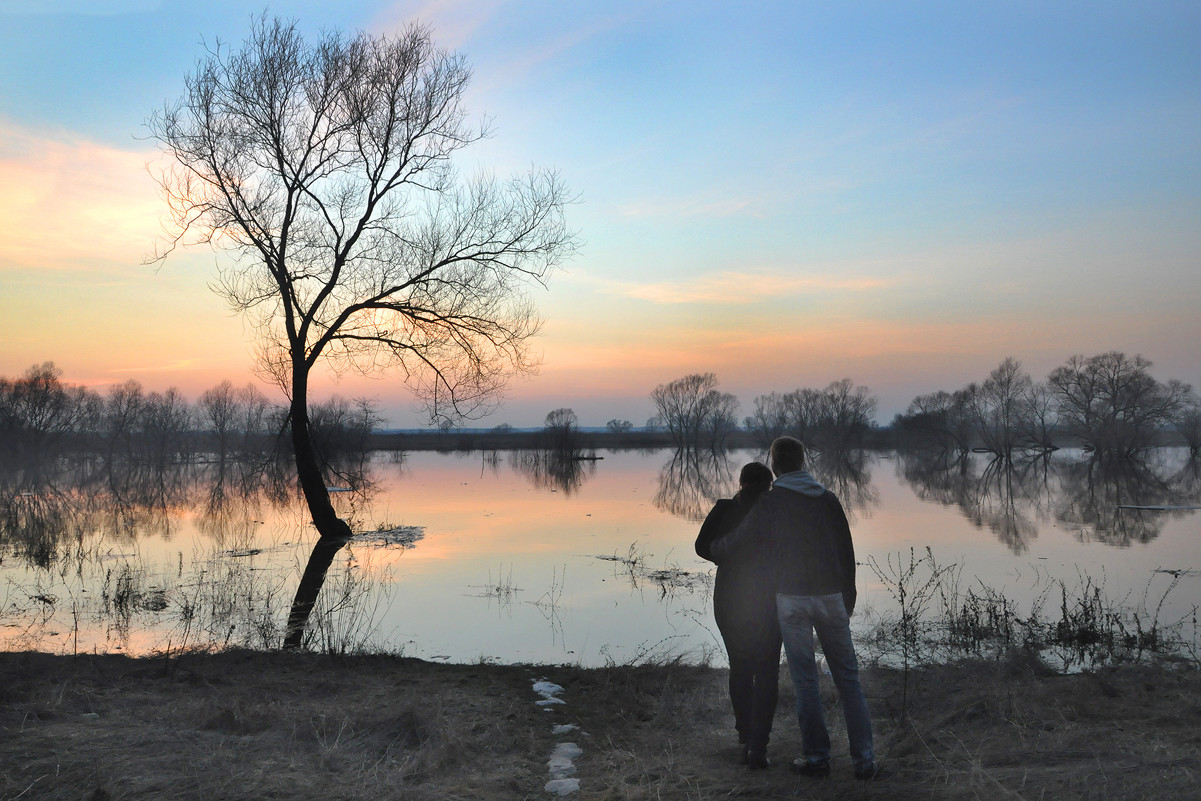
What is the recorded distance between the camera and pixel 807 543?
164 inches

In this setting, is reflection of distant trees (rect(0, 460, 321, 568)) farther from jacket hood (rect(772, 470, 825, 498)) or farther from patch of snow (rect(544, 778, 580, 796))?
jacket hood (rect(772, 470, 825, 498))

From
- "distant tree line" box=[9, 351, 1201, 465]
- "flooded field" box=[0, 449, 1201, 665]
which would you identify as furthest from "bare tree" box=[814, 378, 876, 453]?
"flooded field" box=[0, 449, 1201, 665]

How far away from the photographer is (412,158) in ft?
49.5

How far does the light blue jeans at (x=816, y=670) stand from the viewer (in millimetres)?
4141

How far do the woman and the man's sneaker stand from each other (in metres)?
0.22

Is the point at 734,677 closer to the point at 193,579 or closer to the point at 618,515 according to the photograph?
the point at 193,579

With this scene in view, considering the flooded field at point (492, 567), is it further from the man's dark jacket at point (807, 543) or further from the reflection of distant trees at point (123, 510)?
the man's dark jacket at point (807, 543)

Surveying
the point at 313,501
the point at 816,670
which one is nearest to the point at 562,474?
the point at 313,501

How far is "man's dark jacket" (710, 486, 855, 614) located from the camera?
415cm

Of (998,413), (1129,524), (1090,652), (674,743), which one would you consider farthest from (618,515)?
(998,413)

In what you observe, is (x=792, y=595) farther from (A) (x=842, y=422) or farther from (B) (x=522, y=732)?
(A) (x=842, y=422)

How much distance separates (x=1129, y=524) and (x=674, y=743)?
1870 cm

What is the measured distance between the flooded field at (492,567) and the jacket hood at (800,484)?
4259 millimetres

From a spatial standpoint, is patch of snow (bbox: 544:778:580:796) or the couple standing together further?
patch of snow (bbox: 544:778:580:796)
